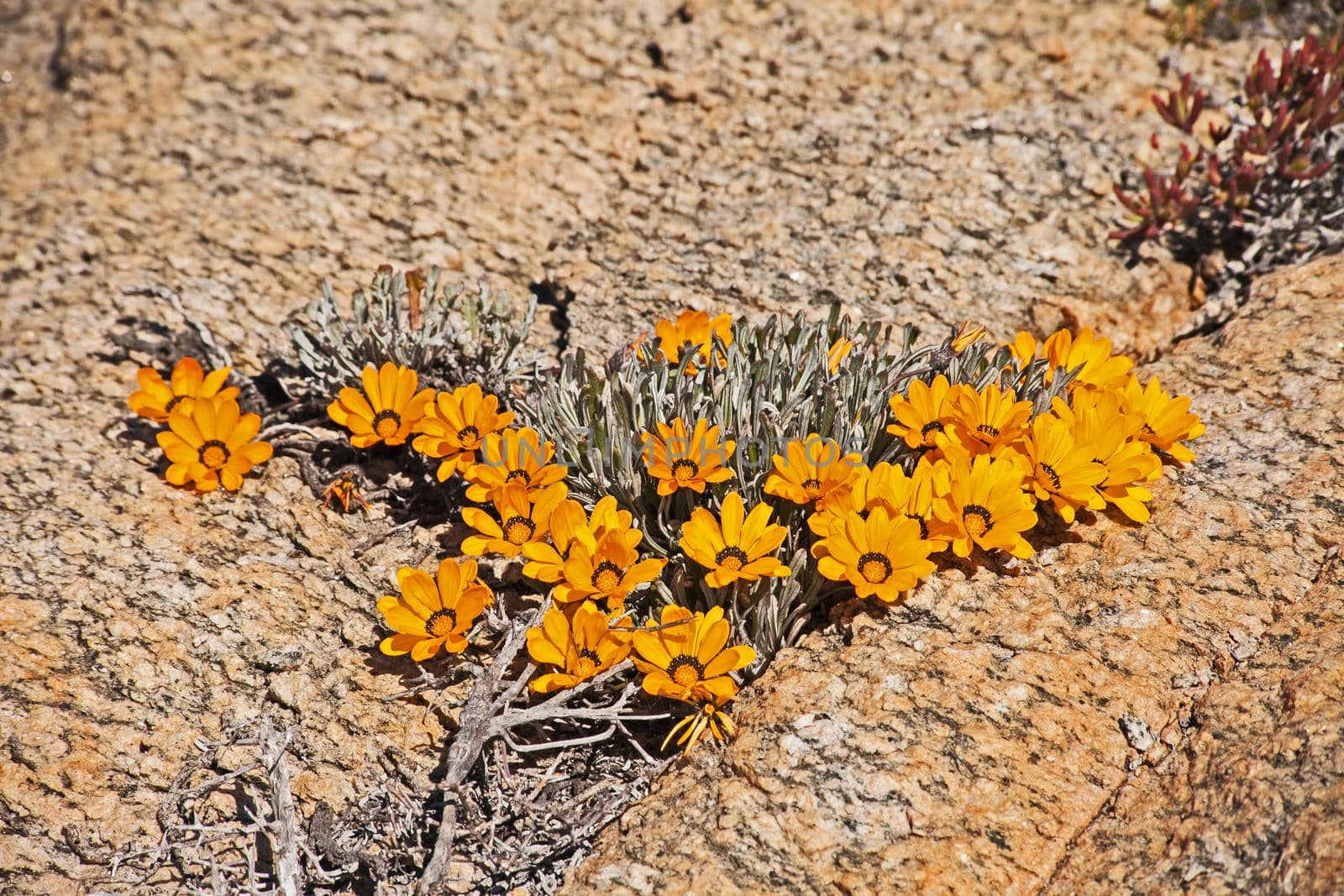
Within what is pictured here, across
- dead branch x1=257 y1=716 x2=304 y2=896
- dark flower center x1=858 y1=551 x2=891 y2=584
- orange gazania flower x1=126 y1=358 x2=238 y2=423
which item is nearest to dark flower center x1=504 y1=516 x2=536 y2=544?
dead branch x1=257 y1=716 x2=304 y2=896

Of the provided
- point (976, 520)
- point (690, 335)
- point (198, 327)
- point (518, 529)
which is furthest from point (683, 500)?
point (198, 327)

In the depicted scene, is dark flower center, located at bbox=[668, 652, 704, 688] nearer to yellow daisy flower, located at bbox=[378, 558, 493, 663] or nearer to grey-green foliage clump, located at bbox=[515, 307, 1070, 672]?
grey-green foliage clump, located at bbox=[515, 307, 1070, 672]

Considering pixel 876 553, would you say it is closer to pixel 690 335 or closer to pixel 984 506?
pixel 984 506

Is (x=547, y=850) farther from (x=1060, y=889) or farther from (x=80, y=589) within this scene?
(x=80, y=589)

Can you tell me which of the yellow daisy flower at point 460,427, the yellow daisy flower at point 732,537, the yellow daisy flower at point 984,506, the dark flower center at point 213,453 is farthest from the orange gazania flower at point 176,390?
the yellow daisy flower at point 984,506

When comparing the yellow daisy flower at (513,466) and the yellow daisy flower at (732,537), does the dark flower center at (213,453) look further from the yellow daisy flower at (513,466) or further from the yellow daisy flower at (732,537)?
the yellow daisy flower at (732,537)
